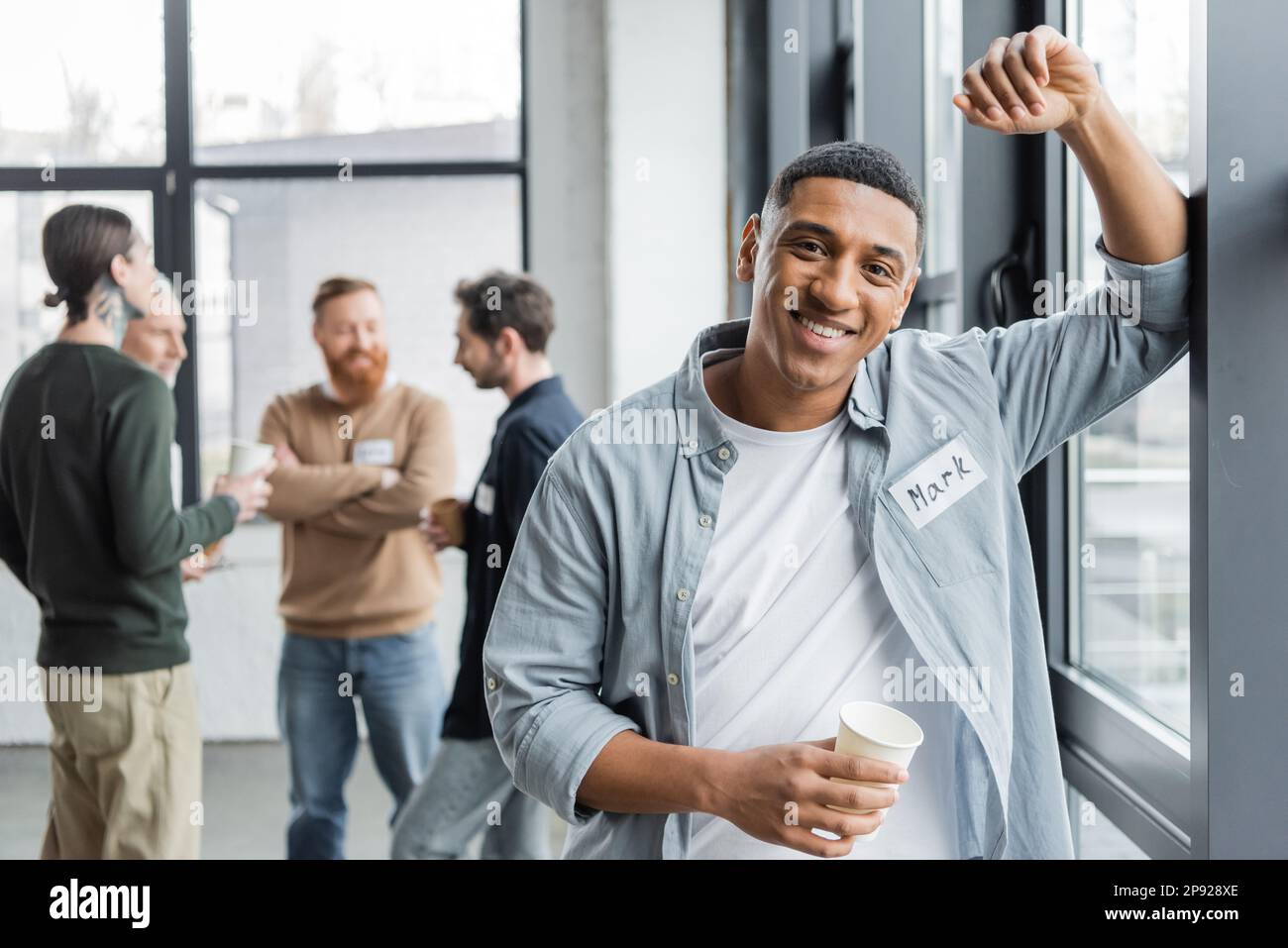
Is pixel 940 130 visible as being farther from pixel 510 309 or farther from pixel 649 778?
pixel 649 778

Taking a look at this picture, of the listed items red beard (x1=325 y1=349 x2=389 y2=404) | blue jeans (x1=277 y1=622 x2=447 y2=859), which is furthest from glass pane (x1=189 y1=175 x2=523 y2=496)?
blue jeans (x1=277 y1=622 x2=447 y2=859)

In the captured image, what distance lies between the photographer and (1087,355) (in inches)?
43.6

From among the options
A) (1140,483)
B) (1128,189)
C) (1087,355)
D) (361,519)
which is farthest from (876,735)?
(361,519)

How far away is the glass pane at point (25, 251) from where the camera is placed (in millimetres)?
4156

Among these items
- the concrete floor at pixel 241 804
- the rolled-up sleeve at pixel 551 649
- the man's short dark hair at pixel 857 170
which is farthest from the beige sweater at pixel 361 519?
the man's short dark hair at pixel 857 170

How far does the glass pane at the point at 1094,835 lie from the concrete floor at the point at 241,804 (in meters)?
2.00

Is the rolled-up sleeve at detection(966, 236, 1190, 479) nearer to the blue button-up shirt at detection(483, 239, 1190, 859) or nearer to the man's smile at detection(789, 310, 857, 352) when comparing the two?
the blue button-up shirt at detection(483, 239, 1190, 859)

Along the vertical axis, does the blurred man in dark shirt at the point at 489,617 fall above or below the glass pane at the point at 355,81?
below

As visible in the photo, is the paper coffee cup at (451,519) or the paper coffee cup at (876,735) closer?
the paper coffee cup at (876,735)

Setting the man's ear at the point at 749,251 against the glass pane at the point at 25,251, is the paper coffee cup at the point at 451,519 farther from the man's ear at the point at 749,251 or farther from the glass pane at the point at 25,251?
the glass pane at the point at 25,251

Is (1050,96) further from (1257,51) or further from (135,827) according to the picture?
(135,827)

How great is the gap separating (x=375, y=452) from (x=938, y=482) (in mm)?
2079

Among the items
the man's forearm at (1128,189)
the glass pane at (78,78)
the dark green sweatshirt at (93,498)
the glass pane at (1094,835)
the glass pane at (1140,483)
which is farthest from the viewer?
the glass pane at (78,78)
